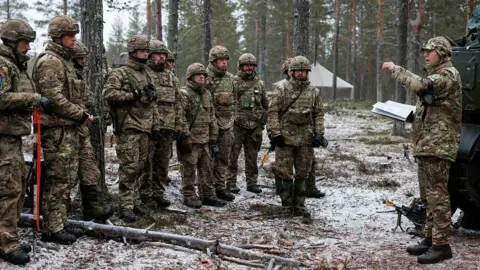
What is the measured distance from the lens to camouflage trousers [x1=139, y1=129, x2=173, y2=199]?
740cm

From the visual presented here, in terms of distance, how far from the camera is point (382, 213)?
795 centimetres

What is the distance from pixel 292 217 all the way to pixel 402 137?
11.2 metres

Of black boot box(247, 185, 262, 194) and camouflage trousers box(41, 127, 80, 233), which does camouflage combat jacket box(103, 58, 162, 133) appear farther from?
black boot box(247, 185, 262, 194)

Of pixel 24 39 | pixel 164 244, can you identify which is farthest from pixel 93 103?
pixel 164 244

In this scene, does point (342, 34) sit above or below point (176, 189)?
above

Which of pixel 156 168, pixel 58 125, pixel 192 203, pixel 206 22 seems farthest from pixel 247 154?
pixel 206 22

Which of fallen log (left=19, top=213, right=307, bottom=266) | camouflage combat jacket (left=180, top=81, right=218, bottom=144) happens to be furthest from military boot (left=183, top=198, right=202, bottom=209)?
fallen log (left=19, top=213, right=307, bottom=266)

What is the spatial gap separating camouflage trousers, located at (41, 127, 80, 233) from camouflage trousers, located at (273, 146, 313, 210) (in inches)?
126

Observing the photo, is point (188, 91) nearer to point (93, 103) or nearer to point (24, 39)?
point (93, 103)

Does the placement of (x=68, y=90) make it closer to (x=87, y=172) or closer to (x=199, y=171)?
(x=87, y=172)

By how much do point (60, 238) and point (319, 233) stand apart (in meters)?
3.34

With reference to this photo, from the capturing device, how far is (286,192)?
7.62 metres

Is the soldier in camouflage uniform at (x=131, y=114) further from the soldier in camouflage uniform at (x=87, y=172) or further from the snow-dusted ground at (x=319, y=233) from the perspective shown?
the snow-dusted ground at (x=319, y=233)

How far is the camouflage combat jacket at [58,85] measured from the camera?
531cm
